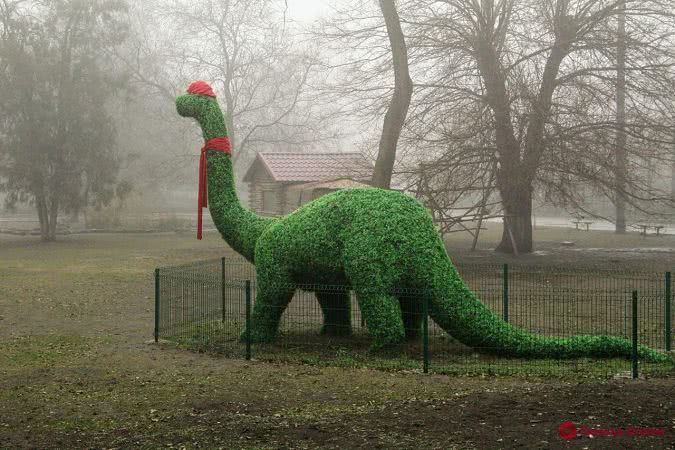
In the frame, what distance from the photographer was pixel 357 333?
11.7 meters

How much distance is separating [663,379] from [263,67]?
144 ft

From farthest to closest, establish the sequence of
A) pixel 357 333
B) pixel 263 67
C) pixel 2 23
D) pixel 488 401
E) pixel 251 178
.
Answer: pixel 263 67, pixel 251 178, pixel 2 23, pixel 357 333, pixel 488 401

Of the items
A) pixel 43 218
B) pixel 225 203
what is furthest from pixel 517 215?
pixel 43 218

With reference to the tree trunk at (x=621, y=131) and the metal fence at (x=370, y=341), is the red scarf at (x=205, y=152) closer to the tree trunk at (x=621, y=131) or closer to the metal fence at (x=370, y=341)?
the metal fence at (x=370, y=341)

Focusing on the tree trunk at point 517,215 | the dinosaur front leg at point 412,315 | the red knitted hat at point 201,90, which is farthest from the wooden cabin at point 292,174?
the dinosaur front leg at point 412,315

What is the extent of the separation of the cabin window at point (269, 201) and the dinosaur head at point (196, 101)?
2075cm

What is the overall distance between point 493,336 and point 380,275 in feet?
5.20

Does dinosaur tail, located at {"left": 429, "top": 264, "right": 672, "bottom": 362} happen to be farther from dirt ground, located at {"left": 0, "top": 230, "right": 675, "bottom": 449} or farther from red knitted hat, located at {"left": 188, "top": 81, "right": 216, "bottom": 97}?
red knitted hat, located at {"left": 188, "top": 81, "right": 216, "bottom": 97}

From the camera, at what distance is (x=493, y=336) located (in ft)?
32.4

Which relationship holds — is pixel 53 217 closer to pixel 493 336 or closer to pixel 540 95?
pixel 540 95

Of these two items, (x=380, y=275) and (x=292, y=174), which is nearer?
(x=380, y=275)

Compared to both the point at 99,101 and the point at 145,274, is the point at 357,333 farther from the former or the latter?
the point at 99,101

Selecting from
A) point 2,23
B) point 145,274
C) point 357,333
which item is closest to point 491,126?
point 145,274

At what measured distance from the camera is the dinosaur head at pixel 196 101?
12000mm
